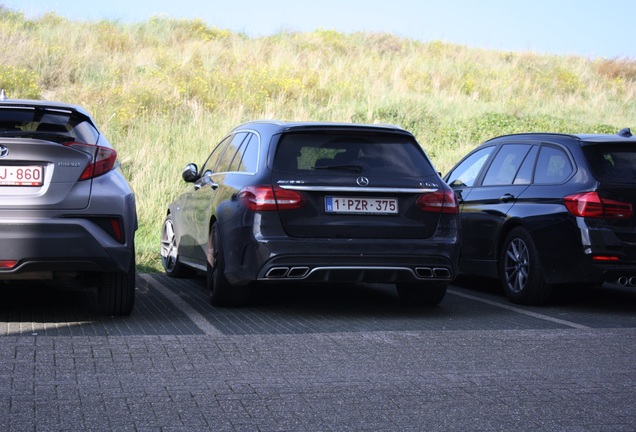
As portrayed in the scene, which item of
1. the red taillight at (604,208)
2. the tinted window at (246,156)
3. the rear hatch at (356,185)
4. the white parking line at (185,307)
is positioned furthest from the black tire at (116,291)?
the red taillight at (604,208)

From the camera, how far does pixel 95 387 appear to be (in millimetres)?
5512

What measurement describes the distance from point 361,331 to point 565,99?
25.9m

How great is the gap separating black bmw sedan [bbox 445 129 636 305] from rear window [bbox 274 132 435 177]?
4.72 ft

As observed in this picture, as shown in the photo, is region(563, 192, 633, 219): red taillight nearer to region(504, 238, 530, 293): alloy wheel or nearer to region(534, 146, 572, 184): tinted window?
region(534, 146, 572, 184): tinted window

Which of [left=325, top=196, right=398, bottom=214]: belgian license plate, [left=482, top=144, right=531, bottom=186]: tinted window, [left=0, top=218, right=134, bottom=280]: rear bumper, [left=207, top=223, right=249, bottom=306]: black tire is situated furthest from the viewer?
[left=482, top=144, right=531, bottom=186]: tinted window

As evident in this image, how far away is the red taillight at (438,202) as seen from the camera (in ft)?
27.6

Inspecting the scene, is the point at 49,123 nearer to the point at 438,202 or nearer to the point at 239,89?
the point at 438,202

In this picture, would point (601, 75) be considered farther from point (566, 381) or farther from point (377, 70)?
point (566, 381)

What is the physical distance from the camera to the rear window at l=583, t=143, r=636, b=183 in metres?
9.19

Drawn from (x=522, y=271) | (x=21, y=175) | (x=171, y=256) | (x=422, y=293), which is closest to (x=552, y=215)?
(x=522, y=271)

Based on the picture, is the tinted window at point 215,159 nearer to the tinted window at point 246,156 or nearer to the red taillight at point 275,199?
the tinted window at point 246,156

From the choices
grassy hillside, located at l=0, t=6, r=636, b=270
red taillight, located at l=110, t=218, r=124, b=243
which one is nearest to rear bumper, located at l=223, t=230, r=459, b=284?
red taillight, located at l=110, t=218, r=124, b=243

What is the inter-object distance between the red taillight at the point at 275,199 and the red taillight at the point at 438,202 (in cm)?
101

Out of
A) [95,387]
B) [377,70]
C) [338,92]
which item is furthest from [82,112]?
[377,70]
